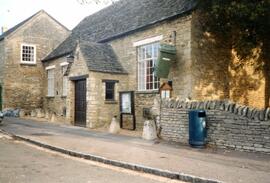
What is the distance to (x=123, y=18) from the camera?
2192 cm

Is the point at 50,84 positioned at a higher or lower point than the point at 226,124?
higher

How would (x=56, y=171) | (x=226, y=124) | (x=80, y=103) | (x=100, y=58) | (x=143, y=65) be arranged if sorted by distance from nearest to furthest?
(x=56, y=171) < (x=226, y=124) < (x=143, y=65) < (x=100, y=58) < (x=80, y=103)

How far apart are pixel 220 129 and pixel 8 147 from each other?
7.15m

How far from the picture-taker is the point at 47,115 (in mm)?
26312

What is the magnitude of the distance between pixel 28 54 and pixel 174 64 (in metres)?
17.7

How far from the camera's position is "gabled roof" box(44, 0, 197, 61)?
17184mm

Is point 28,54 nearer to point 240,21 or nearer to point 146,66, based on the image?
point 146,66

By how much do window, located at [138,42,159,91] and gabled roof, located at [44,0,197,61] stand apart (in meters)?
1.17

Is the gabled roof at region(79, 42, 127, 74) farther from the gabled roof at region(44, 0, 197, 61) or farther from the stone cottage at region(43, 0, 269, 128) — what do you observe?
the gabled roof at region(44, 0, 197, 61)

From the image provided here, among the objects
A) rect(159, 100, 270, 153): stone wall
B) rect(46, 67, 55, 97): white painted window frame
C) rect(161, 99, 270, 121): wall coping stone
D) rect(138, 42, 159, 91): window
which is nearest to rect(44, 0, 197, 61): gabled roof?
rect(46, 67, 55, 97): white painted window frame

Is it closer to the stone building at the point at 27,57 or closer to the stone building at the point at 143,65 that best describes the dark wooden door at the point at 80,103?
the stone building at the point at 143,65

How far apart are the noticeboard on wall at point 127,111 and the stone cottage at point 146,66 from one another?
31 cm

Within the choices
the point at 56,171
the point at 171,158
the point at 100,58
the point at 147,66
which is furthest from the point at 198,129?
the point at 100,58

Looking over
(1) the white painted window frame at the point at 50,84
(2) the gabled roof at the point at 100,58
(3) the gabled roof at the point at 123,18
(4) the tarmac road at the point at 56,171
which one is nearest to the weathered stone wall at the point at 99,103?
(2) the gabled roof at the point at 100,58
